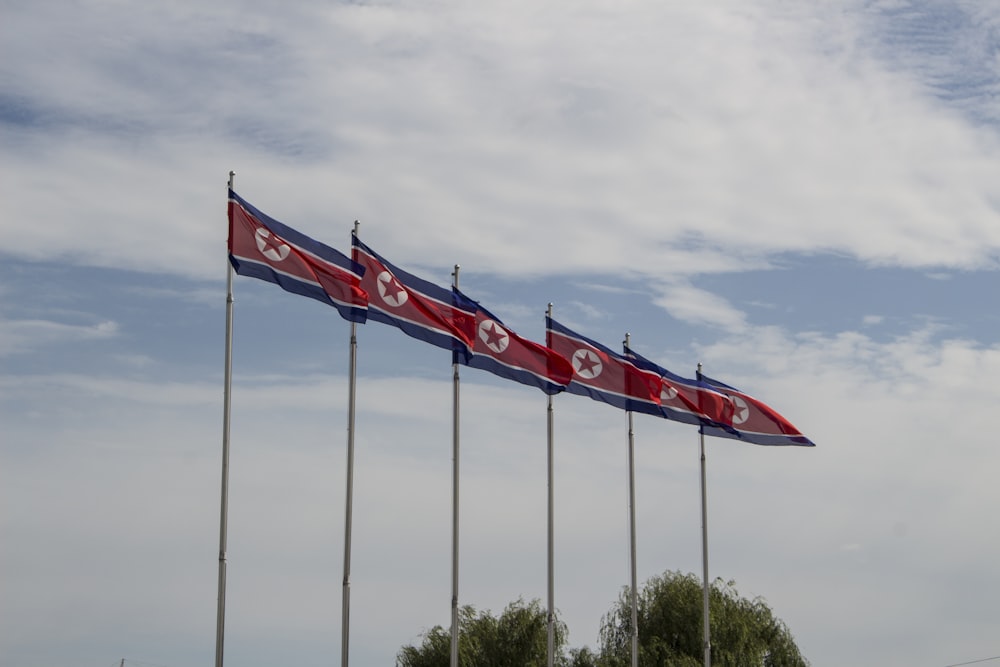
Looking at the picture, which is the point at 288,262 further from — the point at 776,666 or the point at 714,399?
the point at 776,666

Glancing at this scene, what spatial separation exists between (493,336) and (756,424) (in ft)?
34.7

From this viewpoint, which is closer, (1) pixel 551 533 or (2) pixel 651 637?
(1) pixel 551 533

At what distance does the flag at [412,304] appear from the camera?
1200 inches

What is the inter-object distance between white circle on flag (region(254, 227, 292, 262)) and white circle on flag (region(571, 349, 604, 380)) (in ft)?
34.5

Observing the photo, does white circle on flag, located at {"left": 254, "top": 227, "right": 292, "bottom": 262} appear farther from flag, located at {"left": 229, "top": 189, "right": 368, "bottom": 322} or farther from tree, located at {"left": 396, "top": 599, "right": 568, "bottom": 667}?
tree, located at {"left": 396, "top": 599, "right": 568, "bottom": 667}

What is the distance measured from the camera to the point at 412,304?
31047mm

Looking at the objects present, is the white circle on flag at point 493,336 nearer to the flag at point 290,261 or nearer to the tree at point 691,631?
the flag at point 290,261

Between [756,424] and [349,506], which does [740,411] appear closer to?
[756,424]

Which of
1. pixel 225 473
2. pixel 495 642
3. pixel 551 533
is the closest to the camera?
pixel 225 473

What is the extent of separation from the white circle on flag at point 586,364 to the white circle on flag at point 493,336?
11.2ft

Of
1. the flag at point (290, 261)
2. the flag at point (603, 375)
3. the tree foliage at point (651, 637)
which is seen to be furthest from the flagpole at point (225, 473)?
the tree foliage at point (651, 637)

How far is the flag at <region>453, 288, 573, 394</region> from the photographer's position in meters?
33.2

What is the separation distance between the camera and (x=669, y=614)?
5634 centimetres

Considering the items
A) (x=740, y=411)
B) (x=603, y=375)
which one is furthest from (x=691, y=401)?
(x=603, y=375)
